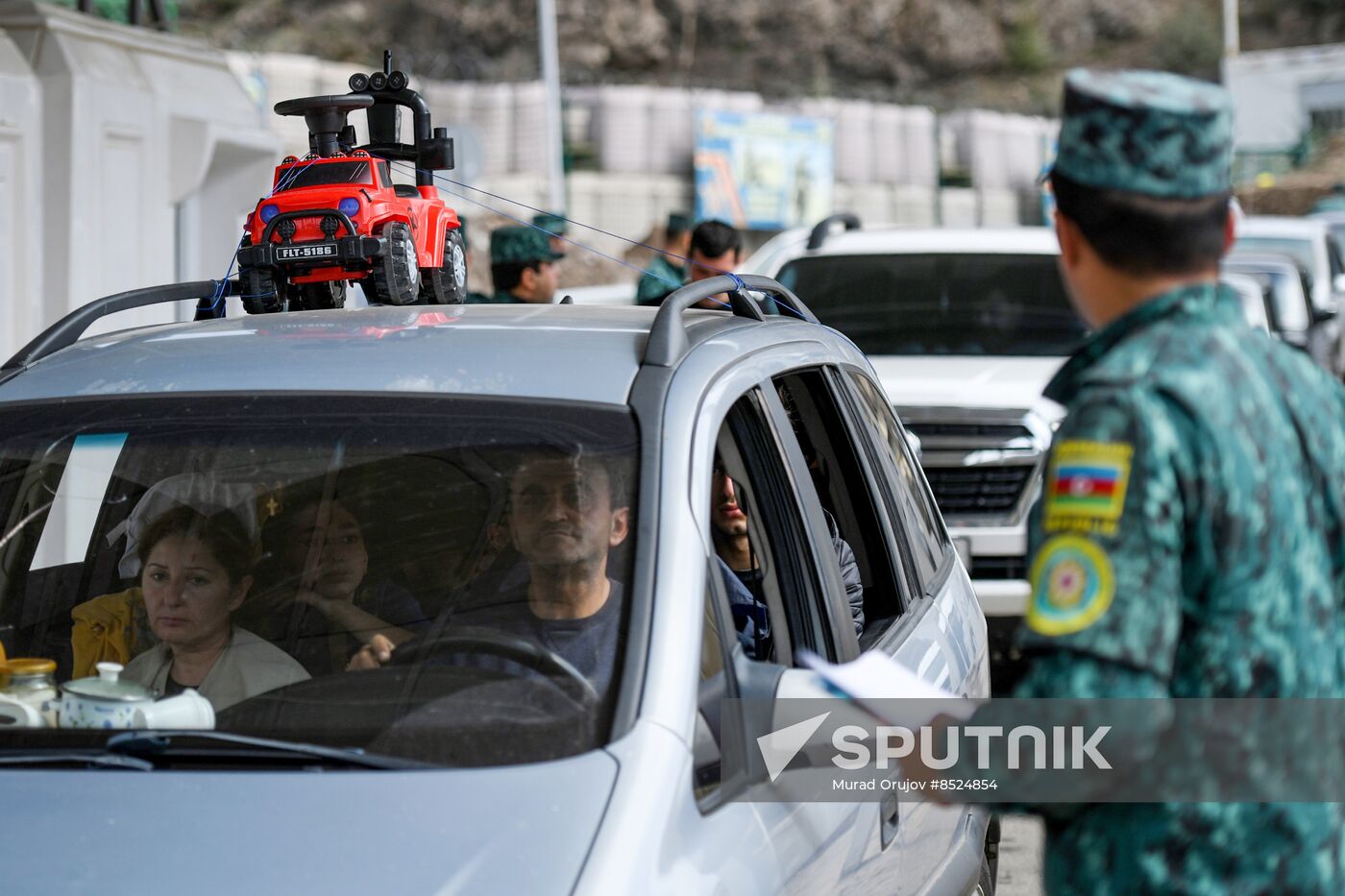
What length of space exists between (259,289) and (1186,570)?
2600 mm

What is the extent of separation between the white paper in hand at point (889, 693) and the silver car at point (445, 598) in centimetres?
31

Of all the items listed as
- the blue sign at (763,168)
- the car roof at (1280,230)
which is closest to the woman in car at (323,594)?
the car roof at (1280,230)

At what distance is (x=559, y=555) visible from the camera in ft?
9.02

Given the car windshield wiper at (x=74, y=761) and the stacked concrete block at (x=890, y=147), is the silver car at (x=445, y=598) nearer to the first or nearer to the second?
the car windshield wiper at (x=74, y=761)

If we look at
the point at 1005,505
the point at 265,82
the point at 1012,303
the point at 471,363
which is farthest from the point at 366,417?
the point at 265,82

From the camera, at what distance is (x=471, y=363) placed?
2.87m

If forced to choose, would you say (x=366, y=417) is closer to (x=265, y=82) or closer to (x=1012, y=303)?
(x=1012, y=303)

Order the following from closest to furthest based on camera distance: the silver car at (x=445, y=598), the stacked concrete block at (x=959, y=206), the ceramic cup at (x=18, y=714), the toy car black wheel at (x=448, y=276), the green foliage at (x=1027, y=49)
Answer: the silver car at (x=445, y=598)
the ceramic cup at (x=18, y=714)
the toy car black wheel at (x=448, y=276)
the stacked concrete block at (x=959, y=206)
the green foliage at (x=1027, y=49)

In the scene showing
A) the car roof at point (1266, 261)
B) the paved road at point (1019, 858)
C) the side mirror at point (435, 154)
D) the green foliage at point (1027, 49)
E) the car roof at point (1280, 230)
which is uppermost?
the green foliage at point (1027, 49)

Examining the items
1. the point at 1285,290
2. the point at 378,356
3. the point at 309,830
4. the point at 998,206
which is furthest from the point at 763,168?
the point at 309,830

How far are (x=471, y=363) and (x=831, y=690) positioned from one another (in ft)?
3.52

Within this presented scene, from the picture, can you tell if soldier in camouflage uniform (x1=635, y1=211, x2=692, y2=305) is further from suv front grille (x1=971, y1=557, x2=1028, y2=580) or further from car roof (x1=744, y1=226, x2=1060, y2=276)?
suv front grille (x1=971, y1=557, x2=1028, y2=580)

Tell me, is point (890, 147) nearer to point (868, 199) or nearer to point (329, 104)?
point (868, 199)

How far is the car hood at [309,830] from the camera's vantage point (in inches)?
83.3
